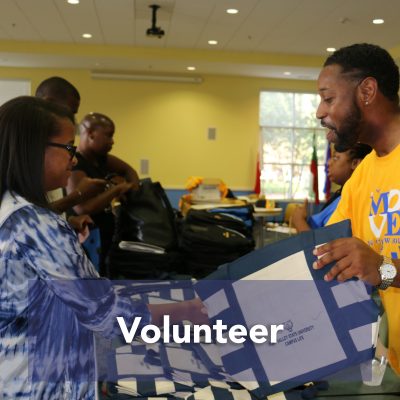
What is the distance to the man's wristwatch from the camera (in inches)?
40.6

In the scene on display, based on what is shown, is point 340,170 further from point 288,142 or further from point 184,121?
point 288,142

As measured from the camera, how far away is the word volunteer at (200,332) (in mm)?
1044

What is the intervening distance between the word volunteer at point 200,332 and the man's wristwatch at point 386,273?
0.78 ft

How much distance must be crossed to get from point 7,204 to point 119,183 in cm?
195

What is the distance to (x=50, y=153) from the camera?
41.8 inches

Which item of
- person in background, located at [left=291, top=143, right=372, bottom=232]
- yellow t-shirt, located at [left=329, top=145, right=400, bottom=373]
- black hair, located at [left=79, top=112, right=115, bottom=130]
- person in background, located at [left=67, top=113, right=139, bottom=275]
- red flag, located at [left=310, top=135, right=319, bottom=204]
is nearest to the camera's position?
yellow t-shirt, located at [left=329, top=145, right=400, bottom=373]

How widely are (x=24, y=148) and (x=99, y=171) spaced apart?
1850 mm

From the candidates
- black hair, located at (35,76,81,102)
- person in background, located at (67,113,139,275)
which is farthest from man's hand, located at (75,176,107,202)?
black hair, located at (35,76,81,102)

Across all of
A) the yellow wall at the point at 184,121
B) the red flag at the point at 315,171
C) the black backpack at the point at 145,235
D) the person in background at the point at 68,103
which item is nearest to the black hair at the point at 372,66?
the person in background at the point at 68,103

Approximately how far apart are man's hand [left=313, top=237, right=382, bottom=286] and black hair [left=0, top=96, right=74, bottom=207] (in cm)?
59

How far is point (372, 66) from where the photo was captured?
1.27 meters

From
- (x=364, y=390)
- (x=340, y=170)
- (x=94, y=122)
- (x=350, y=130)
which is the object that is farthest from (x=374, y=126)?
(x=94, y=122)

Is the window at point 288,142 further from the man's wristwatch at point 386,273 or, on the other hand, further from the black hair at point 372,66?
the man's wristwatch at point 386,273

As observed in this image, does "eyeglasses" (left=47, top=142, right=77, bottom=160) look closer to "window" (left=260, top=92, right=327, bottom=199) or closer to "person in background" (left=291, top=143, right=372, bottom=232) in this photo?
"person in background" (left=291, top=143, right=372, bottom=232)
